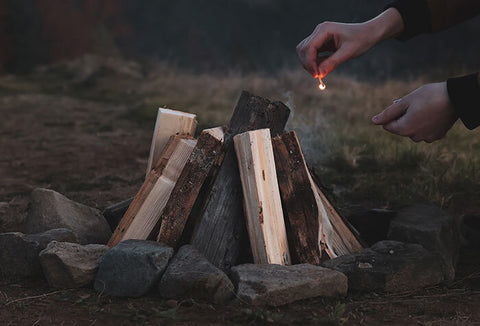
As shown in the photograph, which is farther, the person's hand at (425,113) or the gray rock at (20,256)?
the gray rock at (20,256)

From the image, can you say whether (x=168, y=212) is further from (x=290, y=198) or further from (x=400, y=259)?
(x=400, y=259)

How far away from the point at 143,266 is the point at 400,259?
1.61m

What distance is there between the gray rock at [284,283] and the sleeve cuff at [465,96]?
132cm

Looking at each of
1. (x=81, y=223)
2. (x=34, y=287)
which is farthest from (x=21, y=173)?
(x=34, y=287)

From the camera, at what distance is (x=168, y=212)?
11.0 feet

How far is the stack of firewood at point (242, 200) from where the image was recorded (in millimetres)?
3229

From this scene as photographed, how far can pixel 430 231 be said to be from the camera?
3.66 metres

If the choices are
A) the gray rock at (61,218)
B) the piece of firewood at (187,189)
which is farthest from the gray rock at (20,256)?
the piece of firewood at (187,189)

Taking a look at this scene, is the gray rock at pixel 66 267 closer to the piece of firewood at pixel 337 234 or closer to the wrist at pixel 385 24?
the piece of firewood at pixel 337 234

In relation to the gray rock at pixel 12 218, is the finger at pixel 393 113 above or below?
above

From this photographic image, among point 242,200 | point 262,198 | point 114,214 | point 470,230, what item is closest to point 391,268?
point 262,198

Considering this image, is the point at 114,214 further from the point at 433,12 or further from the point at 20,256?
the point at 433,12

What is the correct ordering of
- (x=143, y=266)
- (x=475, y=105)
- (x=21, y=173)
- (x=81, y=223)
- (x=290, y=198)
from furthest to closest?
(x=21, y=173) < (x=81, y=223) < (x=290, y=198) < (x=143, y=266) < (x=475, y=105)

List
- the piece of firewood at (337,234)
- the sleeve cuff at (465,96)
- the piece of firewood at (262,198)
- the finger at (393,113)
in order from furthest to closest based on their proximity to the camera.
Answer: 1. the piece of firewood at (337,234)
2. the piece of firewood at (262,198)
3. the finger at (393,113)
4. the sleeve cuff at (465,96)
